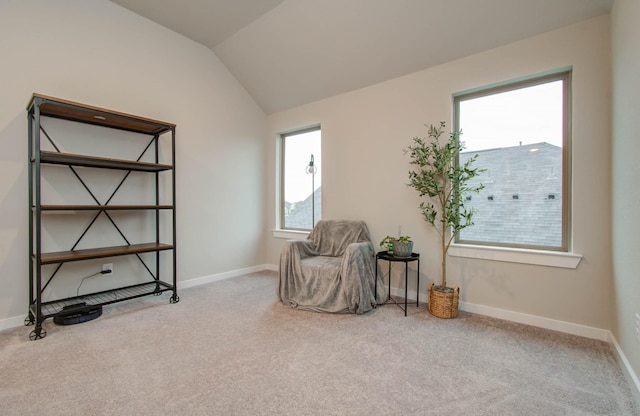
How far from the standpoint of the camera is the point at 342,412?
54.9 inches

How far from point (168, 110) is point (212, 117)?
1.88 ft

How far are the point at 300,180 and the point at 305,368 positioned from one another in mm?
2973

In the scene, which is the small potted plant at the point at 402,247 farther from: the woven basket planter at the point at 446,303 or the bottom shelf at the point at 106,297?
the bottom shelf at the point at 106,297

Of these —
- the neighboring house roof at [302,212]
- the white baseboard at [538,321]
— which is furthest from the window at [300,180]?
the white baseboard at [538,321]

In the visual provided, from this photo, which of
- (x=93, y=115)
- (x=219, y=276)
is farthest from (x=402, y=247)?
(x=93, y=115)

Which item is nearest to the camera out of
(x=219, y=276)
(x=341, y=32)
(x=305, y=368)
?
(x=305, y=368)

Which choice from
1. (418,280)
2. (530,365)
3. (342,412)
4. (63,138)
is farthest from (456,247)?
(63,138)

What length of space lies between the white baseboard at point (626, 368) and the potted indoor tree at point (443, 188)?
3.34 ft

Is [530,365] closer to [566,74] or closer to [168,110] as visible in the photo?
[566,74]

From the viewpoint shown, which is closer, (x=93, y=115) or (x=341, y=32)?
(x=93, y=115)

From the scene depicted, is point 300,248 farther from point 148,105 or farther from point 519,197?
point 148,105

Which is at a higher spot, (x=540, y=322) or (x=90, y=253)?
(x=90, y=253)

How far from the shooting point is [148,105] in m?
3.24

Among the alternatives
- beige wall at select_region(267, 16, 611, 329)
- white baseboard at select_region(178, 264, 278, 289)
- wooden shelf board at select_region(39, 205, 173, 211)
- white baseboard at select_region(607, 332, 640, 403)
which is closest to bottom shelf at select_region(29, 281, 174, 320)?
white baseboard at select_region(178, 264, 278, 289)
